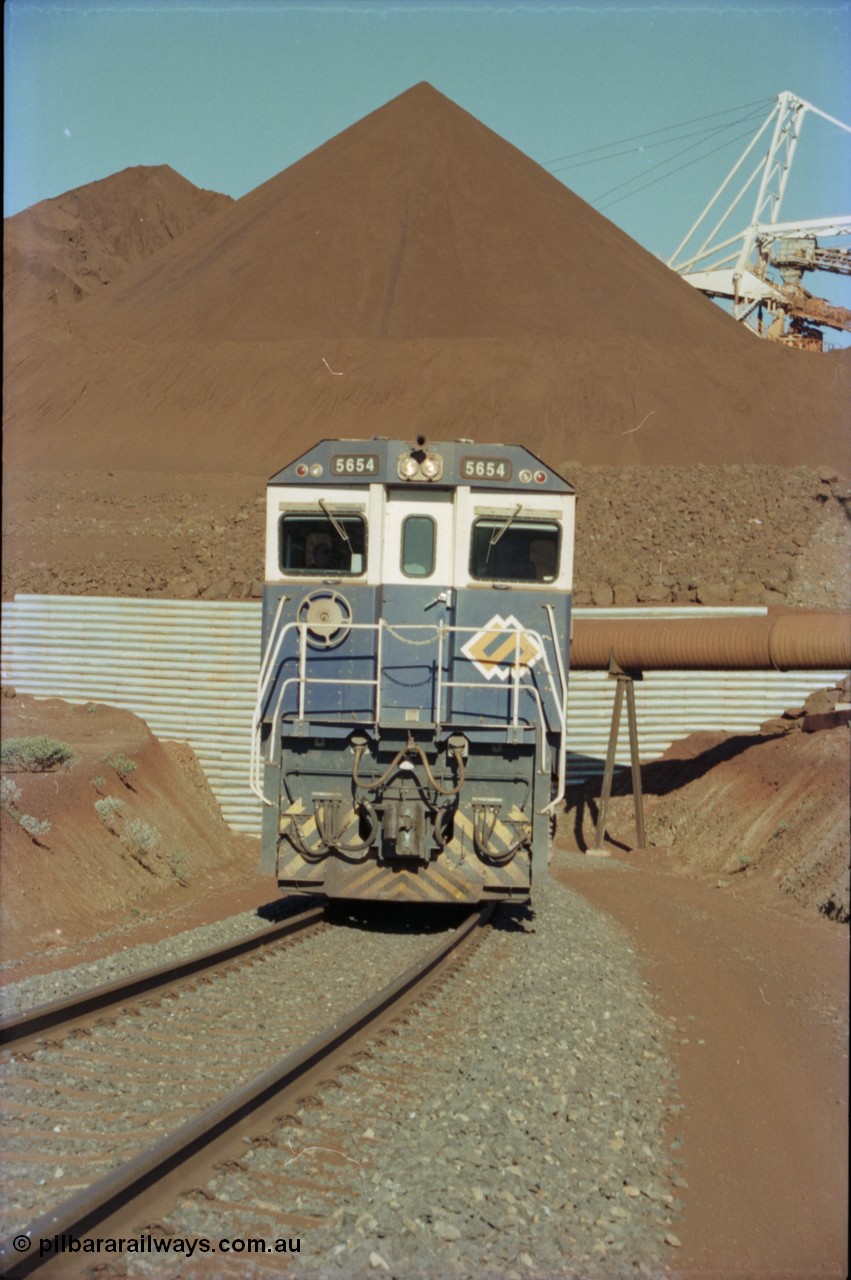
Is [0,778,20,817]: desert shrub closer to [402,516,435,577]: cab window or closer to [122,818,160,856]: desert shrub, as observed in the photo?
[122,818,160,856]: desert shrub

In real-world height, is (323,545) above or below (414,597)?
above

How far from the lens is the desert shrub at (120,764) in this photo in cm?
1789

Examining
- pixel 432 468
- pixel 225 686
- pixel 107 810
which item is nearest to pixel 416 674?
pixel 432 468

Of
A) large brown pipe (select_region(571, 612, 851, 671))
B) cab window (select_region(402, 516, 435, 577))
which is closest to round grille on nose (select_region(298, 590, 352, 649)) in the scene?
cab window (select_region(402, 516, 435, 577))

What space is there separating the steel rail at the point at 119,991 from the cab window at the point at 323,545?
3.62 metres

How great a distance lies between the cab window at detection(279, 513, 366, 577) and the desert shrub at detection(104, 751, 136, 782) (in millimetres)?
6596

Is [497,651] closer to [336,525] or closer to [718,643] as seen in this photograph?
[336,525]

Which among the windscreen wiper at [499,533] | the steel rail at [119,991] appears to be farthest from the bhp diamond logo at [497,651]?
the steel rail at [119,991]

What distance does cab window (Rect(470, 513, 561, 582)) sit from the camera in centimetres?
1234

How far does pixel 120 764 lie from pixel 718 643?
29.9 feet

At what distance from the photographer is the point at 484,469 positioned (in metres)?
12.3

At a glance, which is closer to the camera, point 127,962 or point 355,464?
point 127,962

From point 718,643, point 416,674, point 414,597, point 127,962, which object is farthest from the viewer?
point 718,643

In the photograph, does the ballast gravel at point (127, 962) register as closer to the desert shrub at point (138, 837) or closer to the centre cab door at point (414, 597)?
the centre cab door at point (414, 597)
